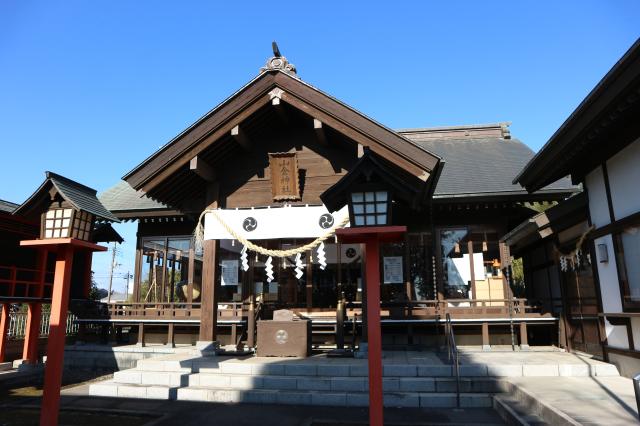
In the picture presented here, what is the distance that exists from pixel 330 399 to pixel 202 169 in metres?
5.88

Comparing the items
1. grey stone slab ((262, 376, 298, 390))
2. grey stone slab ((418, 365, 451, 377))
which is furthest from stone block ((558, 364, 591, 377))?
grey stone slab ((262, 376, 298, 390))

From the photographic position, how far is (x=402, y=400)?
7.39 meters

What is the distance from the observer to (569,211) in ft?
29.7

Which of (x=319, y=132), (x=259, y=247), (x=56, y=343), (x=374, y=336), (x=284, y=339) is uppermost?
(x=319, y=132)

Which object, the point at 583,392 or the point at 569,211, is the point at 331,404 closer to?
the point at 583,392

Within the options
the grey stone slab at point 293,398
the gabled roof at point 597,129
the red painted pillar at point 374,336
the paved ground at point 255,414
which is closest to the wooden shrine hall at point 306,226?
the red painted pillar at point 374,336

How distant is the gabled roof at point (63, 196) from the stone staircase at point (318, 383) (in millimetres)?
3543

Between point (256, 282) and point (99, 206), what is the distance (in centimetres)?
759

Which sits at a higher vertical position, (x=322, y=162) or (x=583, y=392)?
(x=322, y=162)

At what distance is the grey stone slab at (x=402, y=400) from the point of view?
289 inches

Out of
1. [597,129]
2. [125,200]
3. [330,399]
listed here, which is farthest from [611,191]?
[125,200]

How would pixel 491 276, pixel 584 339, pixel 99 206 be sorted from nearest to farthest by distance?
pixel 99 206 < pixel 584 339 < pixel 491 276

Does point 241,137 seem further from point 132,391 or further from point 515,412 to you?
point 515,412

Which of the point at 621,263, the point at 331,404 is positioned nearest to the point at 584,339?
the point at 621,263
